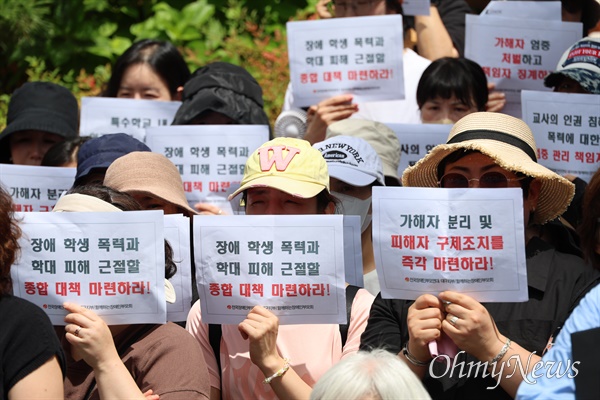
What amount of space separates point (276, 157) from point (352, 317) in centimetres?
80

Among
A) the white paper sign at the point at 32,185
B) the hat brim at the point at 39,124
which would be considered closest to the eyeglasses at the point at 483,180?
the white paper sign at the point at 32,185

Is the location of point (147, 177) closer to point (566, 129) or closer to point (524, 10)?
point (566, 129)

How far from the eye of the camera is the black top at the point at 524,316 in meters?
3.89

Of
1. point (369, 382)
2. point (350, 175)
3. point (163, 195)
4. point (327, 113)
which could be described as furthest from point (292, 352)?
point (327, 113)

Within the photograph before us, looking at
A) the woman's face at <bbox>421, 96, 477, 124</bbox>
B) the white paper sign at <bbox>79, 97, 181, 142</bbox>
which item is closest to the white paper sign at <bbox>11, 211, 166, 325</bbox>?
the white paper sign at <bbox>79, 97, 181, 142</bbox>

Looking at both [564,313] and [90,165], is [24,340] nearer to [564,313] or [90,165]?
[564,313]

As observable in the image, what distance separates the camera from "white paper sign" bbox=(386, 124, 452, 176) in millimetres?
6207

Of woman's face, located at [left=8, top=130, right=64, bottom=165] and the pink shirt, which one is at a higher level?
woman's face, located at [left=8, top=130, right=64, bottom=165]

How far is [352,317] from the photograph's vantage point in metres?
4.30

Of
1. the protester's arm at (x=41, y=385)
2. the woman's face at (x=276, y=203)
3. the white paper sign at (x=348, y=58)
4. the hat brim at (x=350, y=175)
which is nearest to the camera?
the protester's arm at (x=41, y=385)

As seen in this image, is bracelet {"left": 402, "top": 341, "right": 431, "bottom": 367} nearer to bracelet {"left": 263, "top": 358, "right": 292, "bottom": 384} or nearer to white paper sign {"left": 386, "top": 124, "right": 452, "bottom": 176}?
bracelet {"left": 263, "top": 358, "right": 292, "bottom": 384}

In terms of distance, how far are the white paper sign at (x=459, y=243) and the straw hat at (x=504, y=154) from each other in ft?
1.51

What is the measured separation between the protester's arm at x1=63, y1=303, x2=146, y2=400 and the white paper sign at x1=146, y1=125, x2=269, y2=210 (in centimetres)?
222
